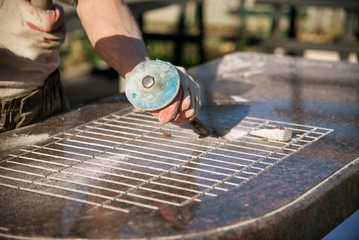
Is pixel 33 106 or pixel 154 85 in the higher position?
pixel 154 85

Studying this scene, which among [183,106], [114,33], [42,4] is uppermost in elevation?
[42,4]

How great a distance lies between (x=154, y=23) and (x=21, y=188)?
7.76m

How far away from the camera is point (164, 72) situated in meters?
1.57

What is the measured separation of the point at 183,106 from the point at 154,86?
0.15 meters

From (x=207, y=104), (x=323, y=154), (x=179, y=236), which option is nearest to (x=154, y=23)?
(x=207, y=104)

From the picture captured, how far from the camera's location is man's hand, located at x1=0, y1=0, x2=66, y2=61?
1761 millimetres

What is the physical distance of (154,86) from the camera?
1.55m

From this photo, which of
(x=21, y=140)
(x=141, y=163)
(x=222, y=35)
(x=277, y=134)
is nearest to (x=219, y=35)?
(x=222, y=35)

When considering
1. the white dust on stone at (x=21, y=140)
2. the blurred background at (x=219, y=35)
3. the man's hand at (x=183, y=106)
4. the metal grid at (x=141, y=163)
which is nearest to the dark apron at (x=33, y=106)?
the white dust on stone at (x=21, y=140)

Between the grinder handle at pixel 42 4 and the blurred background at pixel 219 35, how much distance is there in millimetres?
3457

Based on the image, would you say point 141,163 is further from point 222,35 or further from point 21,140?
point 222,35

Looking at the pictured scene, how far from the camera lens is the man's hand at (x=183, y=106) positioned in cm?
162

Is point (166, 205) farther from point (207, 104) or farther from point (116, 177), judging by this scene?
point (207, 104)

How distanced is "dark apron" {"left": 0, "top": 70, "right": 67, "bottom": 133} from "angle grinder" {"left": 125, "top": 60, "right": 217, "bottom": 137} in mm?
663
